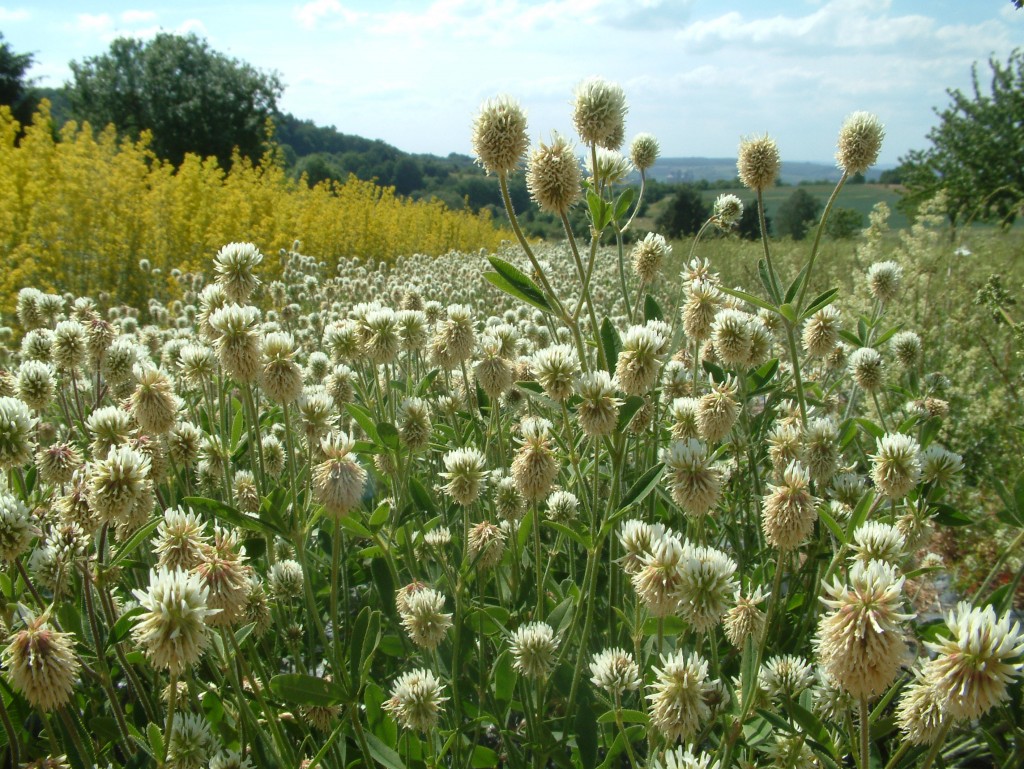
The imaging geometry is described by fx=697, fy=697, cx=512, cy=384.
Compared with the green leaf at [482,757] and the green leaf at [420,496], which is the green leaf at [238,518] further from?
the green leaf at [482,757]

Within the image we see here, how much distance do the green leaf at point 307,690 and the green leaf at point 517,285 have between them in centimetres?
102

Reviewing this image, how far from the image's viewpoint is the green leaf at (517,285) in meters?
1.70

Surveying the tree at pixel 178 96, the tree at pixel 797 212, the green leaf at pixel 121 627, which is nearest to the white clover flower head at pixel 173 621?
the green leaf at pixel 121 627

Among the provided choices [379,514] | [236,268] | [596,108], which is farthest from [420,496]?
[596,108]

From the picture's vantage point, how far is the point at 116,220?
1041 cm

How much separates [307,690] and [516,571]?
95 centimetres

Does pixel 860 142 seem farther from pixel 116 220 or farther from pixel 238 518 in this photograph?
pixel 116 220

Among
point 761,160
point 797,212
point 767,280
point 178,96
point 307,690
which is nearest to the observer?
point 307,690

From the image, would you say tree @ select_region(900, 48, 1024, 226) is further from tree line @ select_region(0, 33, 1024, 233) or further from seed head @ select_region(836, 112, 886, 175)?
seed head @ select_region(836, 112, 886, 175)

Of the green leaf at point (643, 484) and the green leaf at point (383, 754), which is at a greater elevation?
the green leaf at point (643, 484)

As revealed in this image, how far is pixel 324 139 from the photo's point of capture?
68938 millimetres

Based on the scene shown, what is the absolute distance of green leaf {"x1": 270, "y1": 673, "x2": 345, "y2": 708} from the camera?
5.13 feet

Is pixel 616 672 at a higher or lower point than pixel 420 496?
lower

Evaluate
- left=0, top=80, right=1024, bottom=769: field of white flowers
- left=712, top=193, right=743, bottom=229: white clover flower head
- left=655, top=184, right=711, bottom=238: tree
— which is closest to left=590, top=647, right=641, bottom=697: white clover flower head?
left=0, top=80, right=1024, bottom=769: field of white flowers
